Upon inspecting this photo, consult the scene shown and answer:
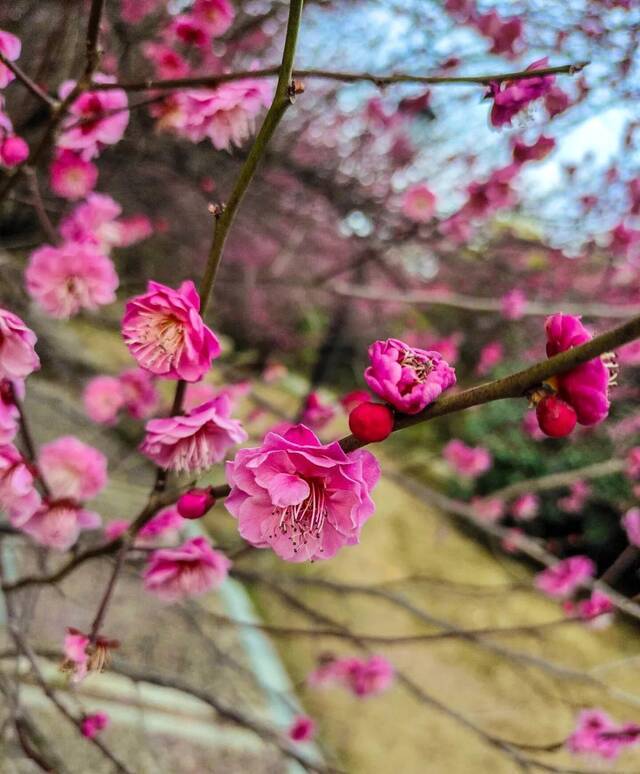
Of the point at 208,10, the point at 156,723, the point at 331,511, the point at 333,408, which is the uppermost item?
the point at 208,10

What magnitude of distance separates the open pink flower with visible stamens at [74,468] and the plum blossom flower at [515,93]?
1.12m

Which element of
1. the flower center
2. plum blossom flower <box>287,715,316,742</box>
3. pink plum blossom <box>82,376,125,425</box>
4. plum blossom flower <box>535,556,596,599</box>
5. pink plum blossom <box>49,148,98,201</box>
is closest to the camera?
the flower center

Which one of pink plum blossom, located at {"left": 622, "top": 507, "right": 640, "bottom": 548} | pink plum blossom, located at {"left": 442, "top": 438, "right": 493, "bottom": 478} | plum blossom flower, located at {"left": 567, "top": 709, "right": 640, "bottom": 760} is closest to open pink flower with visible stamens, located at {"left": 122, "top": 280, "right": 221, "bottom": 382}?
plum blossom flower, located at {"left": 567, "top": 709, "right": 640, "bottom": 760}

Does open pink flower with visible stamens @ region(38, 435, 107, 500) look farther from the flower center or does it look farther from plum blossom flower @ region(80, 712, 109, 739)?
the flower center

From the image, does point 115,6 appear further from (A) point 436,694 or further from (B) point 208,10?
(A) point 436,694

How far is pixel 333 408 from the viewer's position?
82.2 inches

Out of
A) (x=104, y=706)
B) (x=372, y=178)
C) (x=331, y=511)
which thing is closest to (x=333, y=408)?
(x=331, y=511)

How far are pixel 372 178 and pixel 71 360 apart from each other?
9.64ft

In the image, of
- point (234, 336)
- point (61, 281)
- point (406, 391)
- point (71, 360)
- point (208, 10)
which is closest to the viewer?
point (406, 391)

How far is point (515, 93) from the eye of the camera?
89 centimetres

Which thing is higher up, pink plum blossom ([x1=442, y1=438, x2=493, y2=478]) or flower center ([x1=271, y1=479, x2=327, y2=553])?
flower center ([x1=271, y1=479, x2=327, y2=553])

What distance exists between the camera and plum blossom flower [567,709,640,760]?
1666 mm

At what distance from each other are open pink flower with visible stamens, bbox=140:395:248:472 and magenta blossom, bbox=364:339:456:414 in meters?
0.25

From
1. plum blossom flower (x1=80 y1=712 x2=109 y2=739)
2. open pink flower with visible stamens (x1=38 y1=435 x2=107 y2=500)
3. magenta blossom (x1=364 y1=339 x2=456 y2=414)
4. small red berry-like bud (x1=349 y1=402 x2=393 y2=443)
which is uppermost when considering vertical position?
magenta blossom (x1=364 y1=339 x2=456 y2=414)
